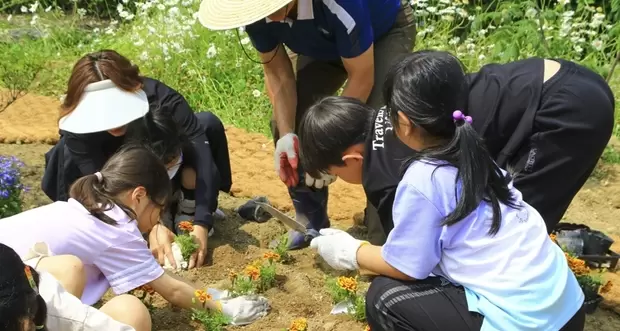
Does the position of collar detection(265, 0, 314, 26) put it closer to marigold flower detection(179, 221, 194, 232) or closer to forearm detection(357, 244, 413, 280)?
marigold flower detection(179, 221, 194, 232)

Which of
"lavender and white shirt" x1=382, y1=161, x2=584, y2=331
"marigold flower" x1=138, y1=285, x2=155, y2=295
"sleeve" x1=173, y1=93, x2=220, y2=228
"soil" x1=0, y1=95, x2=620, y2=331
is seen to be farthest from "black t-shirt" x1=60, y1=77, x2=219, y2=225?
"lavender and white shirt" x1=382, y1=161, x2=584, y2=331

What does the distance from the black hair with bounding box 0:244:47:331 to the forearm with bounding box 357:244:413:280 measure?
3.47 feet

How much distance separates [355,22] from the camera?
323cm

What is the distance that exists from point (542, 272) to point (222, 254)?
5.97ft

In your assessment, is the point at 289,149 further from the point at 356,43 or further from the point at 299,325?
the point at 299,325

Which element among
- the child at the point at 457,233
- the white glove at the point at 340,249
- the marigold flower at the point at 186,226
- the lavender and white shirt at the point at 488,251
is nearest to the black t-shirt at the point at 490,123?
the white glove at the point at 340,249

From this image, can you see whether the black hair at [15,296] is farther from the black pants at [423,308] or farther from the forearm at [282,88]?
the forearm at [282,88]

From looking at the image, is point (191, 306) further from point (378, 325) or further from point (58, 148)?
point (58, 148)

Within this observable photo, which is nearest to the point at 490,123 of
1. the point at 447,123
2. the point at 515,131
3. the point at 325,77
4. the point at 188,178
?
the point at 515,131

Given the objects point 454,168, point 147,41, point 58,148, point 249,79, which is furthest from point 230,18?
point 147,41

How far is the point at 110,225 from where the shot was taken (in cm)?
258

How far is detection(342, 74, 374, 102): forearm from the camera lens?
3.42 meters

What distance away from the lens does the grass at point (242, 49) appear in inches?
230

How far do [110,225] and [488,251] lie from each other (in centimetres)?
125
